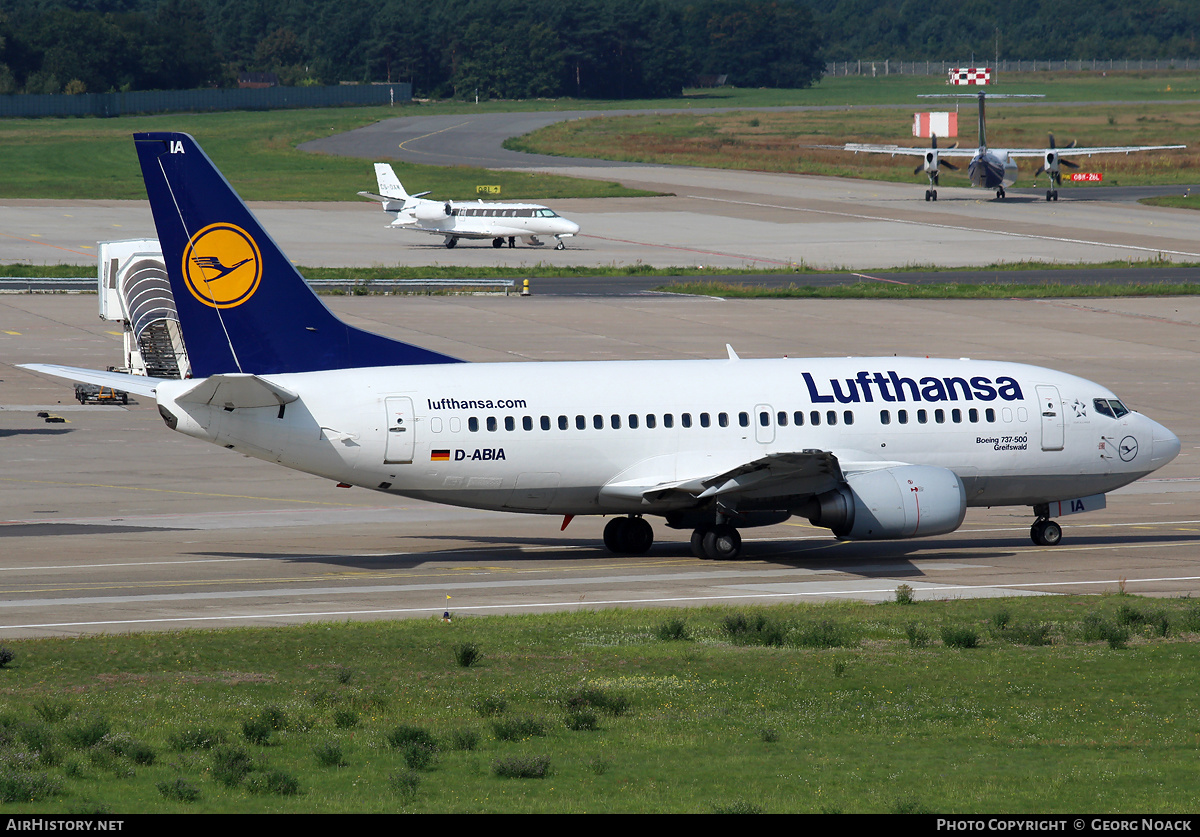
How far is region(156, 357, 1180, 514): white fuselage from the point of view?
3391cm

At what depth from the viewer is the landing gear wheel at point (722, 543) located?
3619 cm

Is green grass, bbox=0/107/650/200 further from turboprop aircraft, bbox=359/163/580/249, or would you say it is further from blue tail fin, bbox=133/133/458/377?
blue tail fin, bbox=133/133/458/377

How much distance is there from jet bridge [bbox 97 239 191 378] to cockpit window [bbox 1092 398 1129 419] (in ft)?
105

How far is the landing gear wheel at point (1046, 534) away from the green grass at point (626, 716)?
9.57 metres

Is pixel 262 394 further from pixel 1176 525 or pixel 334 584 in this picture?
pixel 1176 525

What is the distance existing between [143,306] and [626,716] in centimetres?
4176

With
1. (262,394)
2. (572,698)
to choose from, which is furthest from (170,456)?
(572,698)

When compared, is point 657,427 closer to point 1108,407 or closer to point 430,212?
point 1108,407

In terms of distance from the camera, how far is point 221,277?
3356cm

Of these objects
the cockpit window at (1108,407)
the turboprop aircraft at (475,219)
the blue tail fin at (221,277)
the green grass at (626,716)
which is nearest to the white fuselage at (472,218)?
the turboprop aircraft at (475,219)

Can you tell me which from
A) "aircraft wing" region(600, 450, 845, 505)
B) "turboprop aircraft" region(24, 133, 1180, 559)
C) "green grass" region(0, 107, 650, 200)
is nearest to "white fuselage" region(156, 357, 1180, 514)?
"turboprop aircraft" region(24, 133, 1180, 559)

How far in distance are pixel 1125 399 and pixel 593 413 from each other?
3213 cm

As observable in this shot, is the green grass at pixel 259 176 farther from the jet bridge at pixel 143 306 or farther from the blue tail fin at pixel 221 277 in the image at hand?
the blue tail fin at pixel 221 277

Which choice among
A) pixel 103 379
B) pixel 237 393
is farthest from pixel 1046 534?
pixel 103 379
